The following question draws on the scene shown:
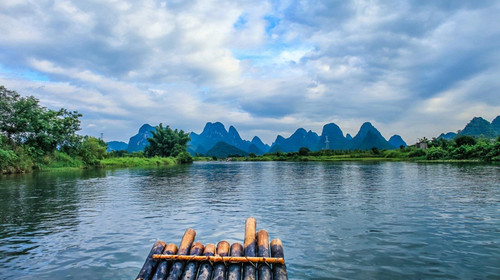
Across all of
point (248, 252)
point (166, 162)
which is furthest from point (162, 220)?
point (166, 162)

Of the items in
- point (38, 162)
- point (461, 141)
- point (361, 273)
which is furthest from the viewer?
point (461, 141)

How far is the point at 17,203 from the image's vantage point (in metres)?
17.7

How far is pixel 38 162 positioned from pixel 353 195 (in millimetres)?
A: 53373

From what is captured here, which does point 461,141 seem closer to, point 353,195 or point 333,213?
point 353,195

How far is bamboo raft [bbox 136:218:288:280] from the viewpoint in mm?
5520

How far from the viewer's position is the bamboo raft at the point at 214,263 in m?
5.52

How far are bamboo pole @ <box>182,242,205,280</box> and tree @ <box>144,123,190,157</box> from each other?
341 ft

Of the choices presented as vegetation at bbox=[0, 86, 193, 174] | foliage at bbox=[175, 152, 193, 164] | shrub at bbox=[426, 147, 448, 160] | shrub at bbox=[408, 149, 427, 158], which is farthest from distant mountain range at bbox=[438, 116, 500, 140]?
vegetation at bbox=[0, 86, 193, 174]

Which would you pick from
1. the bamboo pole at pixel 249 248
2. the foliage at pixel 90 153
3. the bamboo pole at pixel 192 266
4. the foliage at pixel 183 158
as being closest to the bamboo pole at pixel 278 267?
the bamboo pole at pixel 249 248

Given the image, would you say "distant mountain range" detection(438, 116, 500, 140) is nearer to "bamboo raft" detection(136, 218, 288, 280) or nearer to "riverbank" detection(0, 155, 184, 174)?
"riverbank" detection(0, 155, 184, 174)

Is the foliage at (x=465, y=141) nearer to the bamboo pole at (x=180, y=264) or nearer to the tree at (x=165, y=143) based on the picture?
the tree at (x=165, y=143)

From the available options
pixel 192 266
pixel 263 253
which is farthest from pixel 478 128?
pixel 192 266

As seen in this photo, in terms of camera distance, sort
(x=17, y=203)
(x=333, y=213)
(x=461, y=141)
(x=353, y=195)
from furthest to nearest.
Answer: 1. (x=461, y=141)
2. (x=353, y=195)
3. (x=17, y=203)
4. (x=333, y=213)

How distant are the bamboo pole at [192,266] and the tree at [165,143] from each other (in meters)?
104
